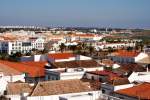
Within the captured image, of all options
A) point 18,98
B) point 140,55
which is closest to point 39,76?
point 18,98

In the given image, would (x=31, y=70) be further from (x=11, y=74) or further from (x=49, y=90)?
(x=49, y=90)

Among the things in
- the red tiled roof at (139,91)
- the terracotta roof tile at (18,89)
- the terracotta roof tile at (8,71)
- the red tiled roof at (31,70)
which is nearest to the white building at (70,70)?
the red tiled roof at (31,70)

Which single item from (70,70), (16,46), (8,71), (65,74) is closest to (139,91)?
(65,74)

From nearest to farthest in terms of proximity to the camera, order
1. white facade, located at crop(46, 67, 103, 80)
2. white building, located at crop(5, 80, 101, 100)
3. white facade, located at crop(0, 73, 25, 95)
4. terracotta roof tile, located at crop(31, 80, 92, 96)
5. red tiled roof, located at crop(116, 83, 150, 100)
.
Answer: red tiled roof, located at crop(116, 83, 150, 100) → white building, located at crop(5, 80, 101, 100) → terracotta roof tile, located at crop(31, 80, 92, 96) → white facade, located at crop(0, 73, 25, 95) → white facade, located at crop(46, 67, 103, 80)

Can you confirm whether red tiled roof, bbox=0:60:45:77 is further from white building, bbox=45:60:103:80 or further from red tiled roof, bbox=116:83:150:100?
red tiled roof, bbox=116:83:150:100

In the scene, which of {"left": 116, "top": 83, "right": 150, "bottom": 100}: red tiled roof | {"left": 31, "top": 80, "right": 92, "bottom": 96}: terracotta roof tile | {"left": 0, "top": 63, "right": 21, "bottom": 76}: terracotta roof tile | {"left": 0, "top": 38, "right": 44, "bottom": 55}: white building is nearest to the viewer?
{"left": 116, "top": 83, "right": 150, "bottom": 100}: red tiled roof

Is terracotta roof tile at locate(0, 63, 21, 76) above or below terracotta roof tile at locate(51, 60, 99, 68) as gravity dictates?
below

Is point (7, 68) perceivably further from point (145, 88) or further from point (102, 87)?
point (145, 88)

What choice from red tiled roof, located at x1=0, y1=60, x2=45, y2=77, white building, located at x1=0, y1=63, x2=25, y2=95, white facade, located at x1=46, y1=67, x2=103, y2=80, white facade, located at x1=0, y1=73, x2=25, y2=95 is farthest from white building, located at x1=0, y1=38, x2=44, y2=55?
white facade, located at x1=46, y1=67, x2=103, y2=80
